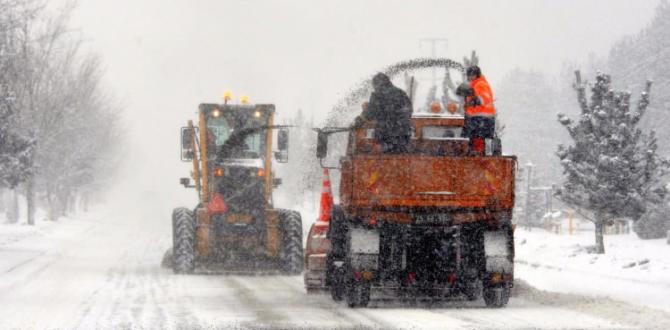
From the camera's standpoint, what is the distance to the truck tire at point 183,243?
19406 mm

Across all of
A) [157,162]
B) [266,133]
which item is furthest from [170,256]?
[157,162]

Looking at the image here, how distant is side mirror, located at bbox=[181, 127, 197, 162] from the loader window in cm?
694

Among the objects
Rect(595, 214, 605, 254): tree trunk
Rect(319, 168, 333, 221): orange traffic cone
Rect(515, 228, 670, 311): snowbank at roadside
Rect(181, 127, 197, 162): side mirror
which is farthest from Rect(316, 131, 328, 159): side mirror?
Rect(595, 214, 605, 254): tree trunk

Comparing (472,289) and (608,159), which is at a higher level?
(608,159)

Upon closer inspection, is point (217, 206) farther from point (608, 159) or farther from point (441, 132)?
point (608, 159)

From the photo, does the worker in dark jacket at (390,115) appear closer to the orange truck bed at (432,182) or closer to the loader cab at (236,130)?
the orange truck bed at (432,182)

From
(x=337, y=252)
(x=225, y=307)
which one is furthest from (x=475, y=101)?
(x=225, y=307)

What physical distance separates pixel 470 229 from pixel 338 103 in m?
10.7

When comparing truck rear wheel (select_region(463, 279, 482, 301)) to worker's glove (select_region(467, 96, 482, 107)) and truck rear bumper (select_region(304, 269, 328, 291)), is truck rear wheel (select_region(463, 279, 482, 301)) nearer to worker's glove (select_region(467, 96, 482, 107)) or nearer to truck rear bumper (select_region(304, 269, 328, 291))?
truck rear bumper (select_region(304, 269, 328, 291))

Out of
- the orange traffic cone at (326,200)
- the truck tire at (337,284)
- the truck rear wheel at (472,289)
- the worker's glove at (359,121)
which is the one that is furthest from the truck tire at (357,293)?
the orange traffic cone at (326,200)

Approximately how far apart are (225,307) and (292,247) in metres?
6.72

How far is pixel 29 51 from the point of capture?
34188mm

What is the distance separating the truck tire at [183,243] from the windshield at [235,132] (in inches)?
72.1

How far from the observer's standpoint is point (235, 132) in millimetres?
21234
